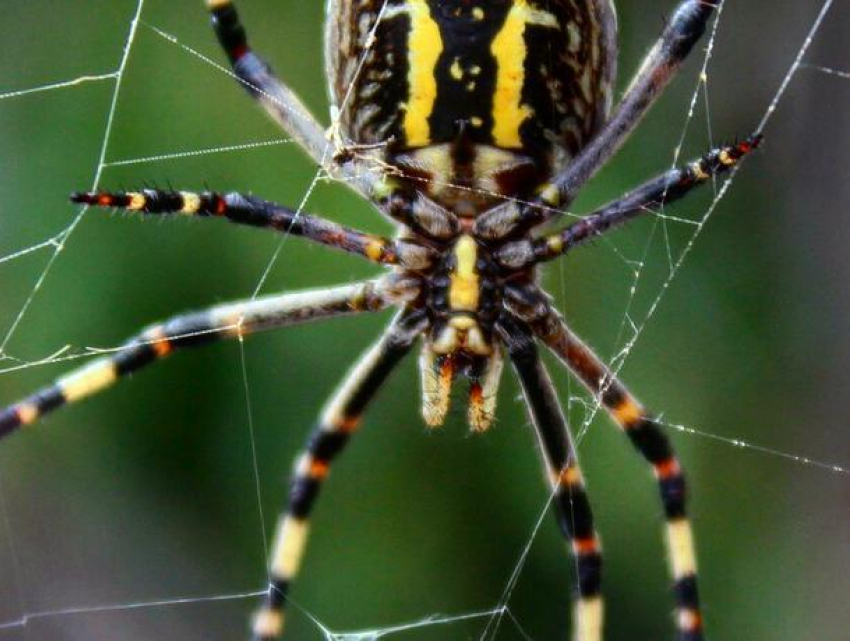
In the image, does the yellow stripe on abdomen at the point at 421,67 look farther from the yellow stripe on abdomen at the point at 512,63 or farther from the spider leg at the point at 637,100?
the spider leg at the point at 637,100

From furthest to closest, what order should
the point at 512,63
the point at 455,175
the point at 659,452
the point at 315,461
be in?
the point at 315,461
the point at 659,452
the point at 455,175
the point at 512,63

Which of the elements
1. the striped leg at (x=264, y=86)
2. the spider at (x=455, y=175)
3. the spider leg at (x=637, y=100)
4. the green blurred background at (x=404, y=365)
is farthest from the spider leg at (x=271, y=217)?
the green blurred background at (x=404, y=365)

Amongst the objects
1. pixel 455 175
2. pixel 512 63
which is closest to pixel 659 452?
pixel 455 175

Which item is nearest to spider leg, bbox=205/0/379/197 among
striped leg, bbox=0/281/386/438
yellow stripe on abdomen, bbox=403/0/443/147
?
yellow stripe on abdomen, bbox=403/0/443/147

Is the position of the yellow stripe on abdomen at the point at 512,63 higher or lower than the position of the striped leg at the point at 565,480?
higher

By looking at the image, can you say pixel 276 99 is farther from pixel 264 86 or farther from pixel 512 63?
pixel 512 63

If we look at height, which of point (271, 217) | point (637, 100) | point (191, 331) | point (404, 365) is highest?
point (637, 100)
